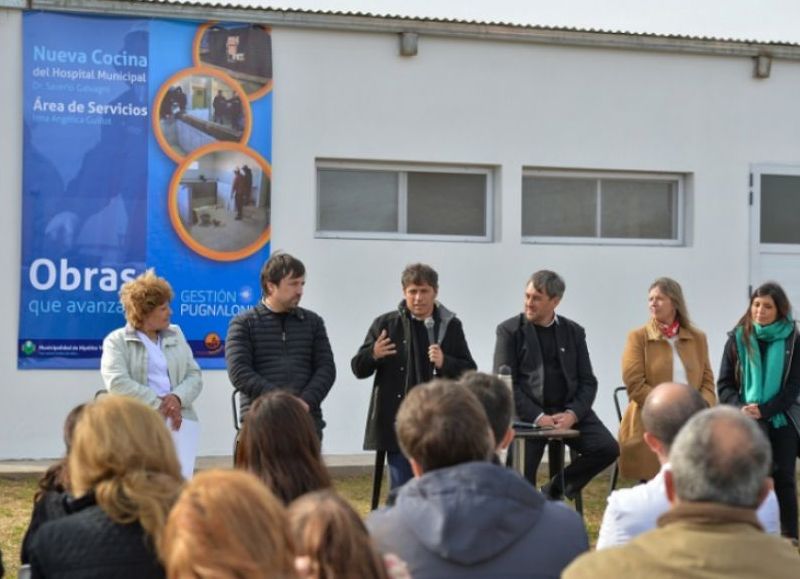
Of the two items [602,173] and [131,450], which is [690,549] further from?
[602,173]

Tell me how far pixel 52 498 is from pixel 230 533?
169cm

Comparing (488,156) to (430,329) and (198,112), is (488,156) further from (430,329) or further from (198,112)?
(430,329)

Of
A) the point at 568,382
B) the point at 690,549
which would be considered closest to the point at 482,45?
the point at 568,382

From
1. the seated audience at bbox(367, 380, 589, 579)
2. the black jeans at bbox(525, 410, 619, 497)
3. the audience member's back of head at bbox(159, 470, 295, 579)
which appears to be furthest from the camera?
the black jeans at bbox(525, 410, 619, 497)

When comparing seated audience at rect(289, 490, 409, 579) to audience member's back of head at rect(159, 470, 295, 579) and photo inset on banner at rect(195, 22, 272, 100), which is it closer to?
audience member's back of head at rect(159, 470, 295, 579)

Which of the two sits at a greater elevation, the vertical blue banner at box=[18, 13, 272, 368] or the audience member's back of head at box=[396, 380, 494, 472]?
the vertical blue banner at box=[18, 13, 272, 368]

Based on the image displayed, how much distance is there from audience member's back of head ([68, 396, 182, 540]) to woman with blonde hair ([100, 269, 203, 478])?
11.0 ft

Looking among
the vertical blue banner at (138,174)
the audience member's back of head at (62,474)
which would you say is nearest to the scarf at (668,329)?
the vertical blue banner at (138,174)

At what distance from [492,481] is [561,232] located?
26.8 ft

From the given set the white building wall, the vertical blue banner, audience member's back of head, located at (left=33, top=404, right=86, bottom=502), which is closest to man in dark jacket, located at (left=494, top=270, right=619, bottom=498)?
the white building wall

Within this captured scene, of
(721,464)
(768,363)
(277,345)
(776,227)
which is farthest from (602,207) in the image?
(721,464)

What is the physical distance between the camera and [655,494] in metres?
3.82

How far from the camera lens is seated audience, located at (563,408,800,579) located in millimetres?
2627

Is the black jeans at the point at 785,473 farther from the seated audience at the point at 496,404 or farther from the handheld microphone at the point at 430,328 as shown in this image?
the seated audience at the point at 496,404
